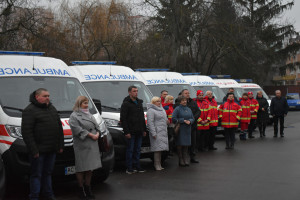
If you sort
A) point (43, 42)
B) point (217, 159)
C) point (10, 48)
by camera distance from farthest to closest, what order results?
point (43, 42) → point (10, 48) → point (217, 159)

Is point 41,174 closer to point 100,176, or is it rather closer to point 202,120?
point 100,176

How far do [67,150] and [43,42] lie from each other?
1644 centimetres

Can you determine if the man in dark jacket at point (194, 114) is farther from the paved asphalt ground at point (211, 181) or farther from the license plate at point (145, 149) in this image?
the license plate at point (145, 149)

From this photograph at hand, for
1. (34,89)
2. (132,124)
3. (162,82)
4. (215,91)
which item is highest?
Answer: (162,82)

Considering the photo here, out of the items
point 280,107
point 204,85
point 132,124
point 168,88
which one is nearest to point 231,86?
point 204,85

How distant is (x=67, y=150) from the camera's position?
7113 mm

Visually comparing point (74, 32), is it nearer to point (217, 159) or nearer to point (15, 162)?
point (217, 159)

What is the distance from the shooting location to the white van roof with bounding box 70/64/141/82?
10578mm

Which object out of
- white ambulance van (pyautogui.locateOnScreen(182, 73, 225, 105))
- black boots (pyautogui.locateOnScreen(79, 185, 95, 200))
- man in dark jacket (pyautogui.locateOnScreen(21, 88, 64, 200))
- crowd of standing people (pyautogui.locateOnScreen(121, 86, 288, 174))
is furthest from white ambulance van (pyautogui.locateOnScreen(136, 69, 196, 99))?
man in dark jacket (pyautogui.locateOnScreen(21, 88, 64, 200))

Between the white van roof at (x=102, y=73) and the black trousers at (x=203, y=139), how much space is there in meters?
2.73

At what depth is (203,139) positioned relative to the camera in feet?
40.9

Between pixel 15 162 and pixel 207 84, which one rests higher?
pixel 207 84

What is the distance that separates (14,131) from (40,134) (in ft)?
2.10

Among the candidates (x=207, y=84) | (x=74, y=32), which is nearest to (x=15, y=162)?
(x=207, y=84)
